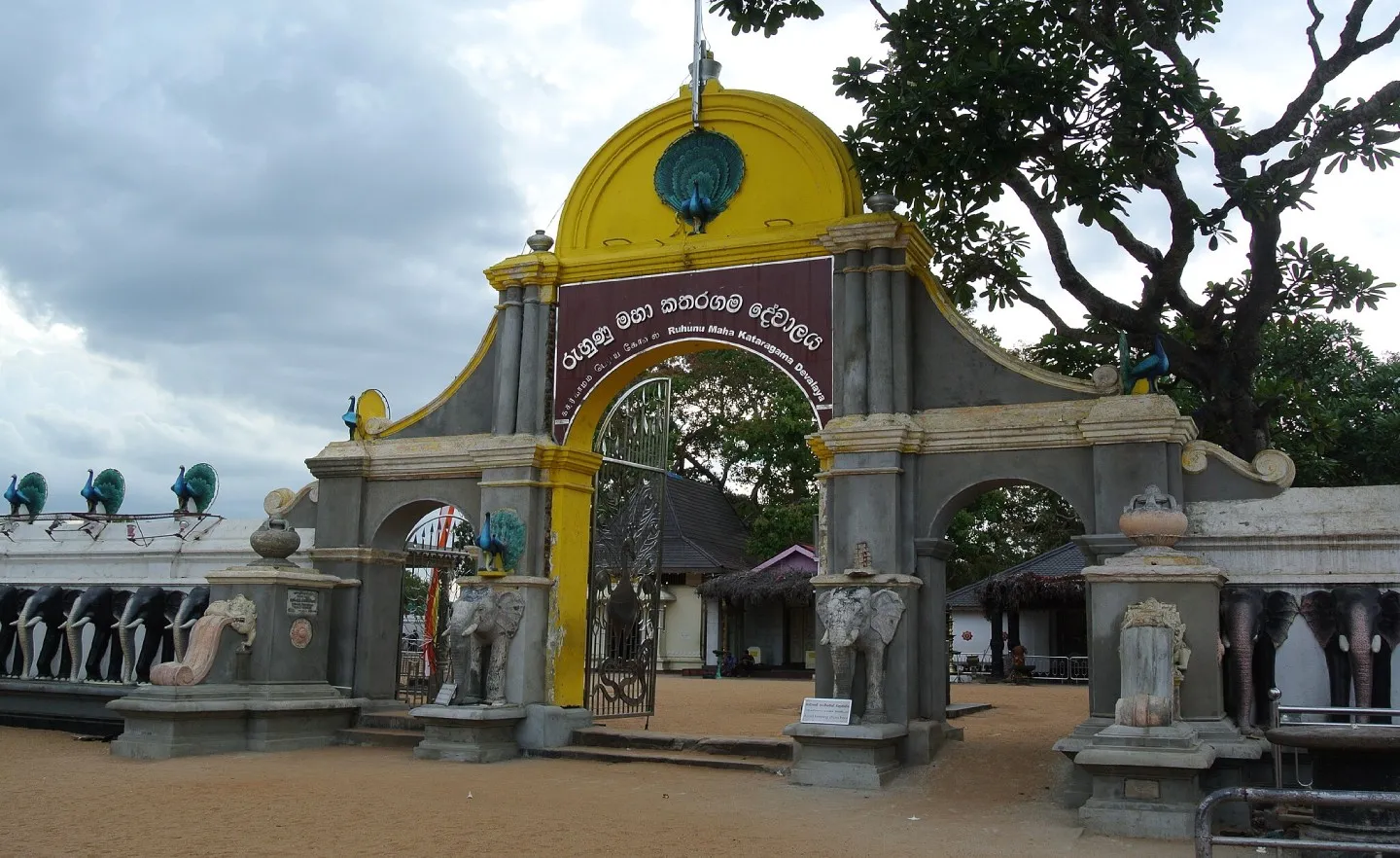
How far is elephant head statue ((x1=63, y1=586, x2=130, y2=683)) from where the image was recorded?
494 inches

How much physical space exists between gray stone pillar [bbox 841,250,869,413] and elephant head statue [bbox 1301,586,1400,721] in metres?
3.80

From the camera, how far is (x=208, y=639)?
11102mm

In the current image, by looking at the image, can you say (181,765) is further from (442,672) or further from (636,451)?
(636,451)

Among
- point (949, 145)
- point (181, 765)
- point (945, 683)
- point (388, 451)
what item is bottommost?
point (181, 765)

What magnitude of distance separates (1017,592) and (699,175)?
1416 cm

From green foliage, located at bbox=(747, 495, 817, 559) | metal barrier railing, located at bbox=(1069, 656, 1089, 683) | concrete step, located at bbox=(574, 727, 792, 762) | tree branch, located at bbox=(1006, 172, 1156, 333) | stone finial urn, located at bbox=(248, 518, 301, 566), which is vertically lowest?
concrete step, located at bbox=(574, 727, 792, 762)

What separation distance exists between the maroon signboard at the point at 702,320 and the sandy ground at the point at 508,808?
10.7ft

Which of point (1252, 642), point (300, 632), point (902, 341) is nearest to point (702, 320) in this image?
point (902, 341)

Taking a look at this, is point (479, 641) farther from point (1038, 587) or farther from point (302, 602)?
point (1038, 587)

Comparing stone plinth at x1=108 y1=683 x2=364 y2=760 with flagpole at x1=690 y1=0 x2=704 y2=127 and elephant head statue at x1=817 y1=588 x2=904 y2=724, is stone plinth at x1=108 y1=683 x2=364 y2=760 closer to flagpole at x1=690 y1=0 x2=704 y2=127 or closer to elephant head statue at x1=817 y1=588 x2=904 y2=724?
elephant head statue at x1=817 y1=588 x2=904 y2=724

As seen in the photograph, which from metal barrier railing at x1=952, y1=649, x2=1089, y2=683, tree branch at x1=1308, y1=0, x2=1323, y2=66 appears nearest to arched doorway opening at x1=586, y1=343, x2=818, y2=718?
metal barrier railing at x1=952, y1=649, x2=1089, y2=683

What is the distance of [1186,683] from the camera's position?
845 centimetres

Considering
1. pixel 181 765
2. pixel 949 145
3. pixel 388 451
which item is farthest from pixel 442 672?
pixel 949 145

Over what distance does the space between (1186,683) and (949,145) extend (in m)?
5.04
